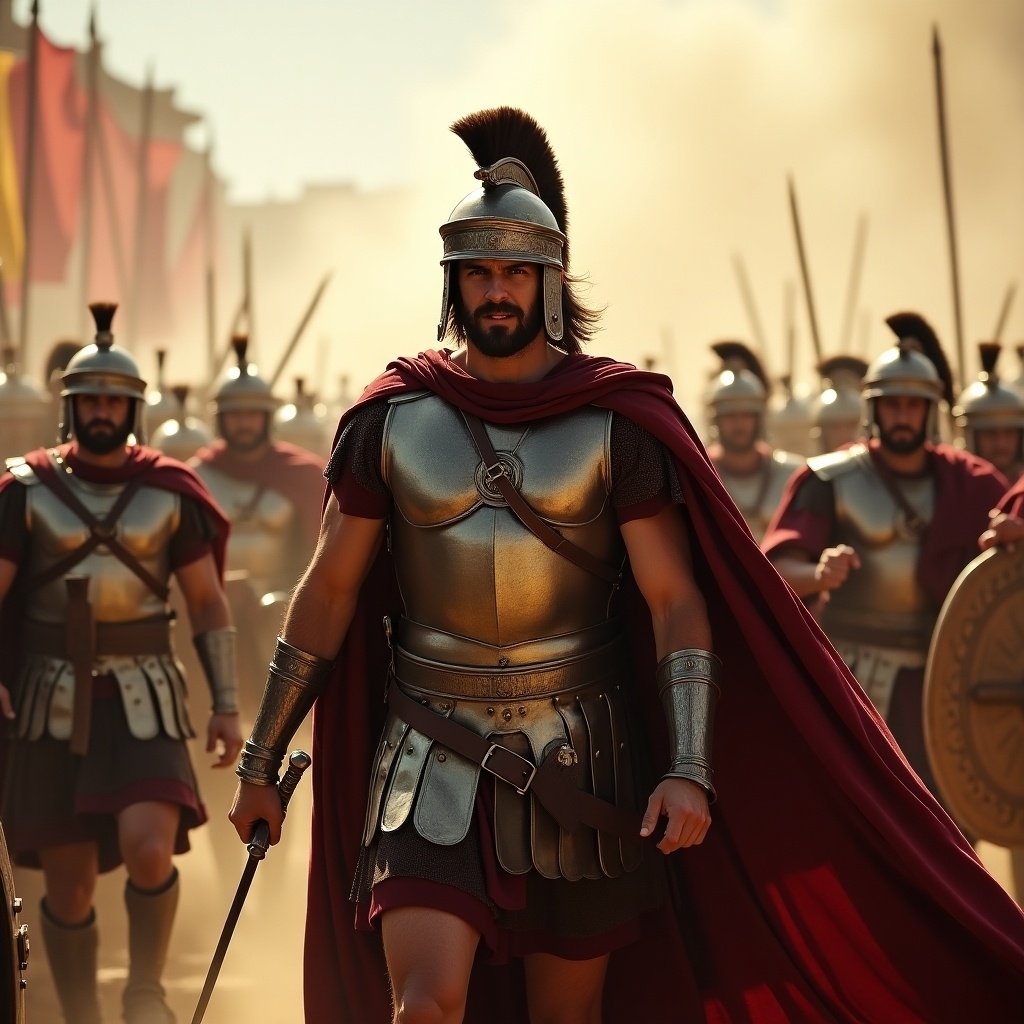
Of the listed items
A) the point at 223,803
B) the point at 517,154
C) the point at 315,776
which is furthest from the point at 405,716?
the point at 223,803

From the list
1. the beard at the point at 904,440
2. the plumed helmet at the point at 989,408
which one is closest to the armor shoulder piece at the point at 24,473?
the beard at the point at 904,440

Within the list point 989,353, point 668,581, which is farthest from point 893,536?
point 668,581

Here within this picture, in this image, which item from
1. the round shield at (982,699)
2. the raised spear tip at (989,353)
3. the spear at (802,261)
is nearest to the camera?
the round shield at (982,699)

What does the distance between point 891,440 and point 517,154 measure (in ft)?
11.1

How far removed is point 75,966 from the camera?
6223mm

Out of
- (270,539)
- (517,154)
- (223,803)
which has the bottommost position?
(223,803)

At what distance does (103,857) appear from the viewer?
6.45 m

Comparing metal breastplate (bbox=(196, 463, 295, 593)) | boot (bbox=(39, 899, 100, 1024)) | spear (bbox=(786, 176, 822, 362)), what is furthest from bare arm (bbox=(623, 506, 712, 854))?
spear (bbox=(786, 176, 822, 362))

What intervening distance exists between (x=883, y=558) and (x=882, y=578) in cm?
7

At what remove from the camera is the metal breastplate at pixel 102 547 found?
244 inches

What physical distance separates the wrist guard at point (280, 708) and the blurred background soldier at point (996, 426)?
545cm

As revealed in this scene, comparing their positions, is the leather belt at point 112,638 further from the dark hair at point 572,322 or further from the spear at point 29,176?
the spear at point 29,176

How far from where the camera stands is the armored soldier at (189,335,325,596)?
33.0ft

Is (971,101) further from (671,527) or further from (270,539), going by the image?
(671,527)
